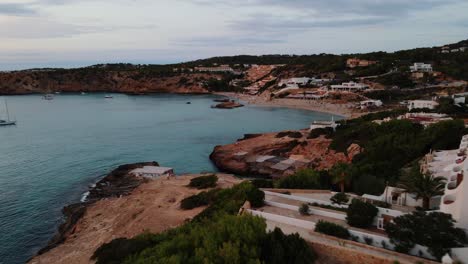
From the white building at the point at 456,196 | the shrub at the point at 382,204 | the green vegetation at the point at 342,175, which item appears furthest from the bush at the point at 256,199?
the white building at the point at 456,196

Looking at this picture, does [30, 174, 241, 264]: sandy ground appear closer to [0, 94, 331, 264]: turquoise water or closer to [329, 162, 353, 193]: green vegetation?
[0, 94, 331, 264]: turquoise water

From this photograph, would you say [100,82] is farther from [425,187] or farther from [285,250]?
[285,250]

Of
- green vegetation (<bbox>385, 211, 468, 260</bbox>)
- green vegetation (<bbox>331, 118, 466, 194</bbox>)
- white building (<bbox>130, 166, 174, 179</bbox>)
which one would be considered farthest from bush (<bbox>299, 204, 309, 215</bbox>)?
white building (<bbox>130, 166, 174, 179</bbox>)

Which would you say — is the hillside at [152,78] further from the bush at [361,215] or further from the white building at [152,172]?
the bush at [361,215]

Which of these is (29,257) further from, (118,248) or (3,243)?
(118,248)

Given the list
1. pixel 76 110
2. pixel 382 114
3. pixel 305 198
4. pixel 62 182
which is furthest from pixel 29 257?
pixel 76 110

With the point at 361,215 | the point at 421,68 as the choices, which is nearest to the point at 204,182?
the point at 361,215

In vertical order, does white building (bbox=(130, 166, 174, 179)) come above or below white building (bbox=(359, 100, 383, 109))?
below
